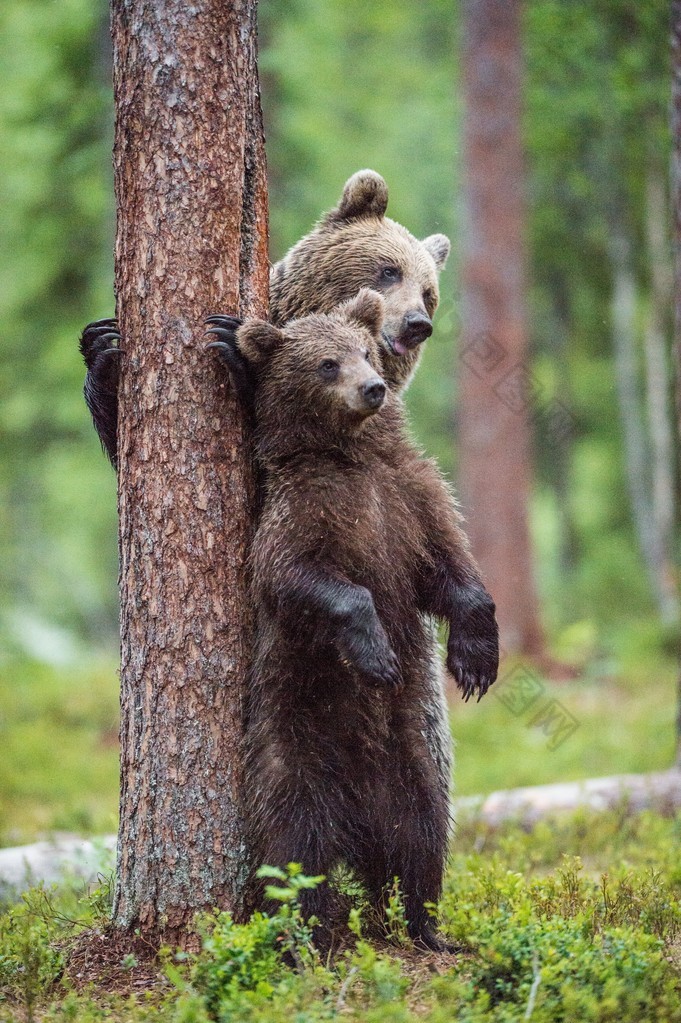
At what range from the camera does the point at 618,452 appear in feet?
74.5

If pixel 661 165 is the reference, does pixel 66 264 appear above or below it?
below

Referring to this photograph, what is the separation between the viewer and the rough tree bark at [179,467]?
14.2 ft

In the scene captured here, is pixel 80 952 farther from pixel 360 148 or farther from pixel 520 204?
pixel 360 148

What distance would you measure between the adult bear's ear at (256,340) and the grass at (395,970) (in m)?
2.13

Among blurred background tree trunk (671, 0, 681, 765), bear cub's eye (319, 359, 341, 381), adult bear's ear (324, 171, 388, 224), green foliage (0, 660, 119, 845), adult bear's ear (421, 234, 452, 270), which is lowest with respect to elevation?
green foliage (0, 660, 119, 845)

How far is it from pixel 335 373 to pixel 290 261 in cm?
164

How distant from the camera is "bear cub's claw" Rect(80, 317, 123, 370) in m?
4.63

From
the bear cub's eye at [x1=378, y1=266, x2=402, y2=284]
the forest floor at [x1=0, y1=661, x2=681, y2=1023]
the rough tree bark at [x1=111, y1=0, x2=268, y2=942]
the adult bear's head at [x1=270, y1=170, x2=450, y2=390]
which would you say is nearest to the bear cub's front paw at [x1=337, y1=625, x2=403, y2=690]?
the rough tree bark at [x1=111, y1=0, x2=268, y2=942]

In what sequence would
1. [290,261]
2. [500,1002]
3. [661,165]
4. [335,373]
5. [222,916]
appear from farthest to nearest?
1. [661,165]
2. [290,261]
3. [335,373]
4. [222,916]
5. [500,1002]

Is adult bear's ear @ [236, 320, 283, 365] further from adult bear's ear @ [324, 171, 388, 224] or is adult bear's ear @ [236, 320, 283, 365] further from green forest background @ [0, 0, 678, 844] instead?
green forest background @ [0, 0, 678, 844]

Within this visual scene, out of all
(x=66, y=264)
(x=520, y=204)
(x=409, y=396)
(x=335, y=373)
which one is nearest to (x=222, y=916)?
(x=335, y=373)

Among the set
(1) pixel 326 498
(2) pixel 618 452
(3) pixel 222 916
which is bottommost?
(3) pixel 222 916

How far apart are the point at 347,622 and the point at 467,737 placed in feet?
22.7

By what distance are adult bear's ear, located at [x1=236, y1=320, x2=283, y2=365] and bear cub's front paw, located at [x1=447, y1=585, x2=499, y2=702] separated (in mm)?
1399
